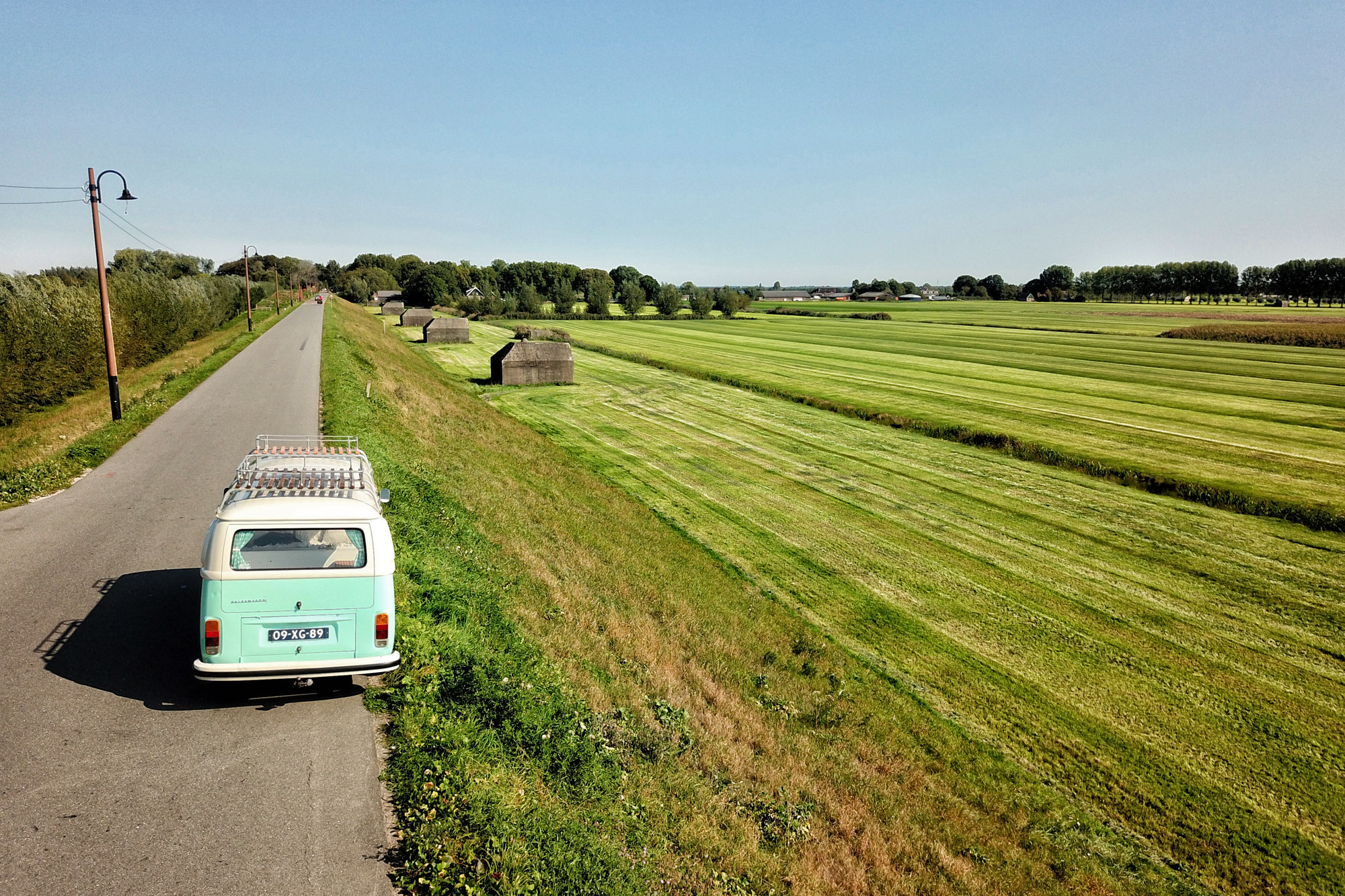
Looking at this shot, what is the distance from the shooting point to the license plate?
25.1 ft

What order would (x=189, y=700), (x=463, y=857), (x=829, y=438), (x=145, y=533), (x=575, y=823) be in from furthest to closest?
(x=829, y=438)
(x=145, y=533)
(x=189, y=700)
(x=575, y=823)
(x=463, y=857)

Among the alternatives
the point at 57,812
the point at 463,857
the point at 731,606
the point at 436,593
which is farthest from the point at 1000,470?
the point at 57,812

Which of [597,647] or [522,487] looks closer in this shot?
[597,647]

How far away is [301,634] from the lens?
25.3 feet

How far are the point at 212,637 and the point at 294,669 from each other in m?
0.93

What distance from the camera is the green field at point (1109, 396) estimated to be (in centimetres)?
2500

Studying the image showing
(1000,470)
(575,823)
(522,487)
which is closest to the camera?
(575,823)

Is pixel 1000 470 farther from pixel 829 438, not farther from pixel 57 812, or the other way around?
pixel 57 812

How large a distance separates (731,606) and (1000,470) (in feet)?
52.5

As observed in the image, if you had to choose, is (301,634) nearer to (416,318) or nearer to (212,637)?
(212,637)

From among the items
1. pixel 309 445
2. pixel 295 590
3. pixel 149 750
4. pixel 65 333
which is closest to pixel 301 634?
pixel 295 590

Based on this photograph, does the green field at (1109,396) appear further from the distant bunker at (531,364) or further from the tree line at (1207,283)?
the tree line at (1207,283)

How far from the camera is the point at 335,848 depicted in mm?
5953

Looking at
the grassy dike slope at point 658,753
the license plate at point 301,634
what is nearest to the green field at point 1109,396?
the grassy dike slope at point 658,753
